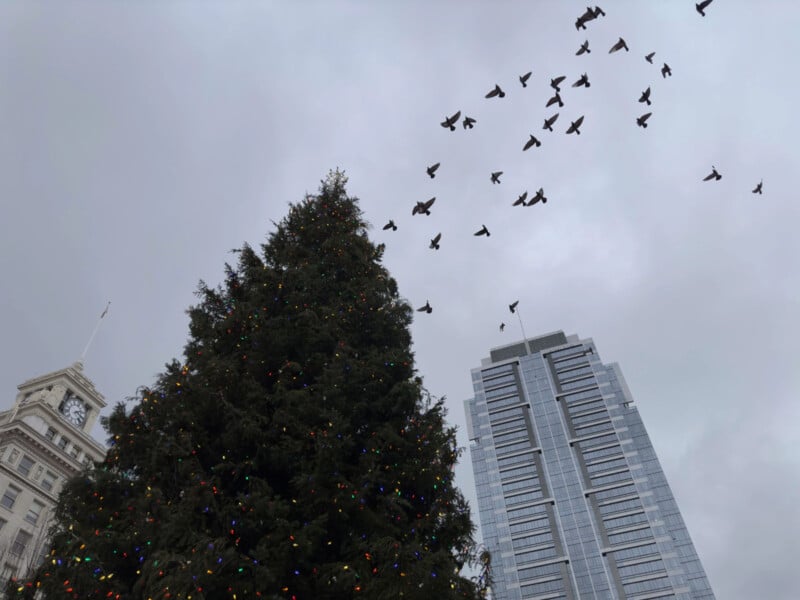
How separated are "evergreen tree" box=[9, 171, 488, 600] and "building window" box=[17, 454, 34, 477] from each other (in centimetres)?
4341

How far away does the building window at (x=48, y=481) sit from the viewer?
→ 4572cm

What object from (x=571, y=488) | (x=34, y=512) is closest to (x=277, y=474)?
(x=34, y=512)

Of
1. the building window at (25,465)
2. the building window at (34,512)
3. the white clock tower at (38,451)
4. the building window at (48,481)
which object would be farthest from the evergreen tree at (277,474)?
the building window at (48,481)

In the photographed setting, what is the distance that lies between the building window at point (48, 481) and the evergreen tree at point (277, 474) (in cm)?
4431

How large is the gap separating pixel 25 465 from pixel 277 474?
154 feet

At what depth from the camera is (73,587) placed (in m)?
7.39

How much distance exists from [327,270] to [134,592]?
28.0 feet

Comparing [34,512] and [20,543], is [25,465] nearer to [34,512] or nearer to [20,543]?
[34,512]

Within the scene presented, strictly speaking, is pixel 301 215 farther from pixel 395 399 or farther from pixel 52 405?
pixel 52 405

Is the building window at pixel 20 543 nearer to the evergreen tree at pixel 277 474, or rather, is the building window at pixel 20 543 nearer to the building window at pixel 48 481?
the building window at pixel 48 481

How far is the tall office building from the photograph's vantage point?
8381 cm

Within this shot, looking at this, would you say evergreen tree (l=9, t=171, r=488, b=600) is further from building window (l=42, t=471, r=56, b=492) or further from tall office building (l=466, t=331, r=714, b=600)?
tall office building (l=466, t=331, r=714, b=600)

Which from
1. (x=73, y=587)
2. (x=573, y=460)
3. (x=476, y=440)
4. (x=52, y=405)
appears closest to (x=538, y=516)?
(x=573, y=460)

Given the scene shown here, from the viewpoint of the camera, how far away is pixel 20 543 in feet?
137
